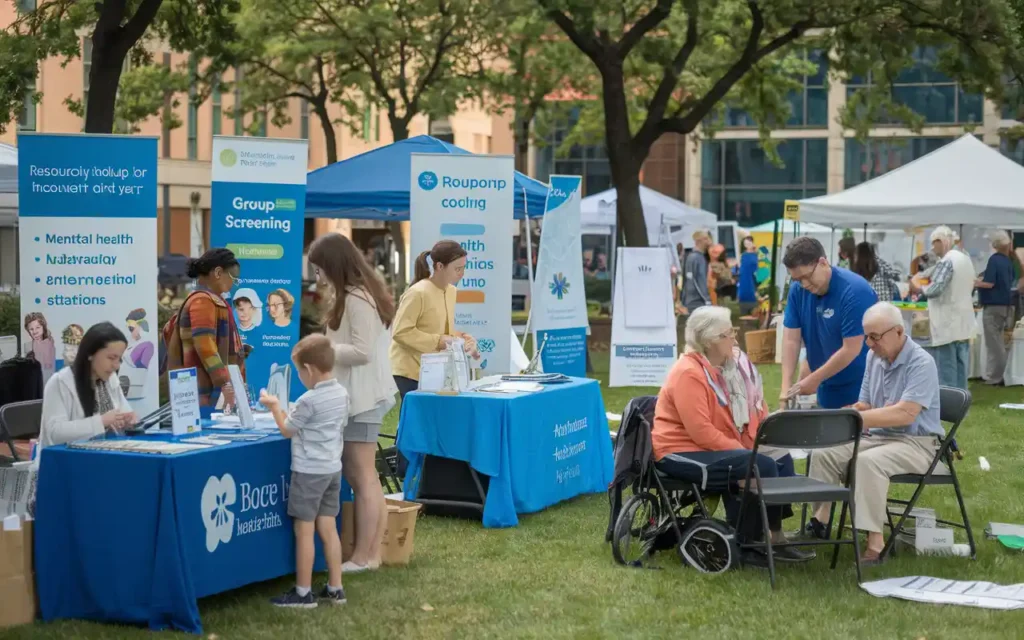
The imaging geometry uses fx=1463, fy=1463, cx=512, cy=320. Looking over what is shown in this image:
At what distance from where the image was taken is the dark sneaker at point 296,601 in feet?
19.7

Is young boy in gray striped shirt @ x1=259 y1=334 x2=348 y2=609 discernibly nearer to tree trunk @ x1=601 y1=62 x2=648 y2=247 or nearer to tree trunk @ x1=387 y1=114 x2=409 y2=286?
tree trunk @ x1=601 y1=62 x2=648 y2=247

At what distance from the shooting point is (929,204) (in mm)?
16078

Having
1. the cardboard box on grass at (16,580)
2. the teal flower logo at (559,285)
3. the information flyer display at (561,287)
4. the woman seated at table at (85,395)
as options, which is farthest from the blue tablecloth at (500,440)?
the teal flower logo at (559,285)

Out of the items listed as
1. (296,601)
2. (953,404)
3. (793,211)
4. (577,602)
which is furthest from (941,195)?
(296,601)

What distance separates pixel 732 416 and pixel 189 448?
104 inches

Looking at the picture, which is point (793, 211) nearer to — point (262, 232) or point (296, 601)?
point (262, 232)

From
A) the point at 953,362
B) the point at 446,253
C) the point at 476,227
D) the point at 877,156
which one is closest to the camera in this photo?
the point at 446,253

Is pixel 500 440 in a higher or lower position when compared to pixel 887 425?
lower

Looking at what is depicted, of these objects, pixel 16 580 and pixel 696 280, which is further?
pixel 696 280

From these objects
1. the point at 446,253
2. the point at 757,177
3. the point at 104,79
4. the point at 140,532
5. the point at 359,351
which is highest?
the point at 757,177

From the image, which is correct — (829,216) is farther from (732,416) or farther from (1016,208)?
(732,416)

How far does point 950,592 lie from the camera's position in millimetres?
6285

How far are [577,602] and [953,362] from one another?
8580 millimetres

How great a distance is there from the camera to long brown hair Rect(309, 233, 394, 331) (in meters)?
6.45
